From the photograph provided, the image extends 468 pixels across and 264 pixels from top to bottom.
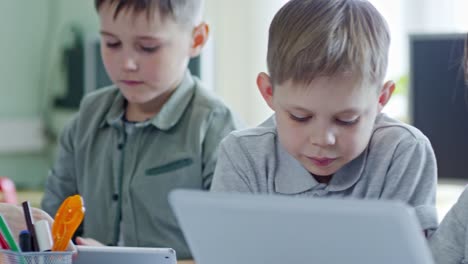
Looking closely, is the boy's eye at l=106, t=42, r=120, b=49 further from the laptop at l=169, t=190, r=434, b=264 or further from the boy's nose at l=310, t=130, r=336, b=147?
the laptop at l=169, t=190, r=434, b=264

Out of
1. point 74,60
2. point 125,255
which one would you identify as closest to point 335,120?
point 125,255

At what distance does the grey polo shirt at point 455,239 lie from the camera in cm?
111

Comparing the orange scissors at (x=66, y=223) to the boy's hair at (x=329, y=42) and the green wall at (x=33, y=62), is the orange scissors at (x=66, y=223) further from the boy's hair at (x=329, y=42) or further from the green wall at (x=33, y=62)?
the green wall at (x=33, y=62)

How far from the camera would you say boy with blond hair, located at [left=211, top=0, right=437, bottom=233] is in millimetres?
1134

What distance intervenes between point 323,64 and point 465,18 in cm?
173

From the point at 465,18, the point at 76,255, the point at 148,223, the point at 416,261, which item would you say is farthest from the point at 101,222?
the point at 465,18

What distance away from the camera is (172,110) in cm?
166

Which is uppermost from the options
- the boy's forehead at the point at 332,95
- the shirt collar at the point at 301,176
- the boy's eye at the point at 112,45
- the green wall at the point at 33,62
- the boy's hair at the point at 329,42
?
the boy's hair at the point at 329,42

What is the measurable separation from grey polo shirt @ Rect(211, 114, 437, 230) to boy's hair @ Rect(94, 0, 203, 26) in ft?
1.28

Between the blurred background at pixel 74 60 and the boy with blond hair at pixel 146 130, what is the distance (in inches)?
31.3

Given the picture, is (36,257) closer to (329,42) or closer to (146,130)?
(329,42)

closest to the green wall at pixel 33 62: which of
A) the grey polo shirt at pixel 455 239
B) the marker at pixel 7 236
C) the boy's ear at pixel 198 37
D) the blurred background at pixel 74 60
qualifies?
the blurred background at pixel 74 60

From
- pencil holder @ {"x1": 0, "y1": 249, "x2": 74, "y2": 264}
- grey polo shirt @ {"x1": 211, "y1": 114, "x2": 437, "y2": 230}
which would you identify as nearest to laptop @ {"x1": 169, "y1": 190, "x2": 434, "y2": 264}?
pencil holder @ {"x1": 0, "y1": 249, "x2": 74, "y2": 264}

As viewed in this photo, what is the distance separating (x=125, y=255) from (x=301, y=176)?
0.27 m
